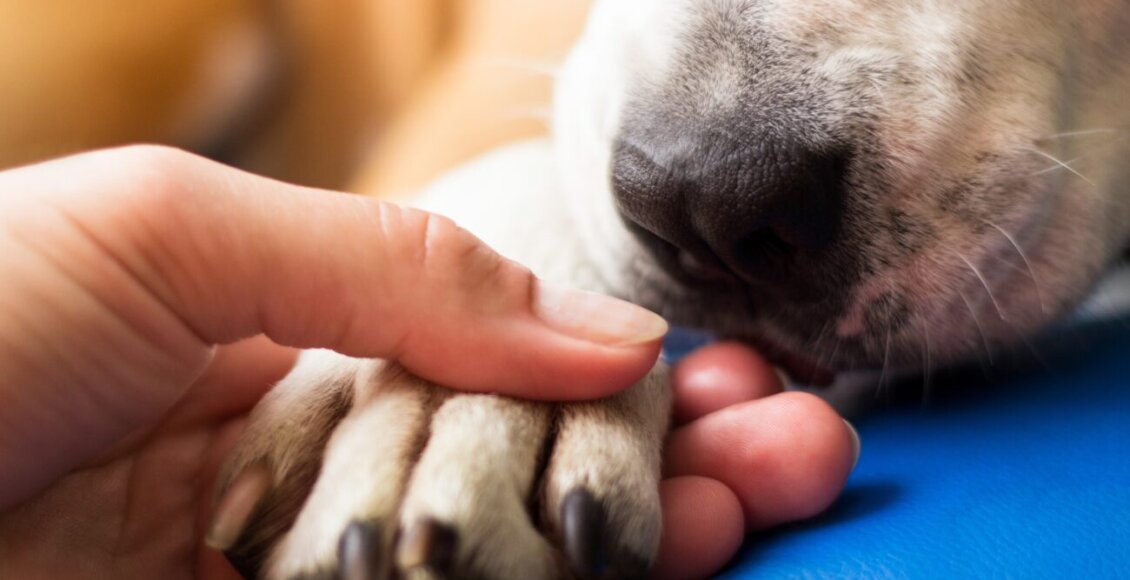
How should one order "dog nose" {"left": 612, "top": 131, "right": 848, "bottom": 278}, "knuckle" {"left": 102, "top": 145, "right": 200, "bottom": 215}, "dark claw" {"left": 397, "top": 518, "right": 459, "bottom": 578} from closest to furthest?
"dark claw" {"left": 397, "top": 518, "right": 459, "bottom": 578} → "knuckle" {"left": 102, "top": 145, "right": 200, "bottom": 215} → "dog nose" {"left": 612, "top": 131, "right": 848, "bottom": 278}

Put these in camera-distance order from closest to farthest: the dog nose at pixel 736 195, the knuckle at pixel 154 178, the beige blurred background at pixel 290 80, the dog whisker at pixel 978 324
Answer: the knuckle at pixel 154 178
the dog nose at pixel 736 195
the dog whisker at pixel 978 324
the beige blurred background at pixel 290 80

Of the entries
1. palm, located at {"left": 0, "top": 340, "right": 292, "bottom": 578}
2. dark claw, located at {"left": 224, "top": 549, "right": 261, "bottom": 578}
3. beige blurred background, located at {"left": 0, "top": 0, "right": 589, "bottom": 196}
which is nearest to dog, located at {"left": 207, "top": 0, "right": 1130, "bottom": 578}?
dark claw, located at {"left": 224, "top": 549, "right": 261, "bottom": 578}

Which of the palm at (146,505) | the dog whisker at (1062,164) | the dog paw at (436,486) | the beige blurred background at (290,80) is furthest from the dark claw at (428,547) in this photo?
the beige blurred background at (290,80)

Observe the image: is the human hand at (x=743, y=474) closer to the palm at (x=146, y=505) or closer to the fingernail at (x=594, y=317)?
the fingernail at (x=594, y=317)

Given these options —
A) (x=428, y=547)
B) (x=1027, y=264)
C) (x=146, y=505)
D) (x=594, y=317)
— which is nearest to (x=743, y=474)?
(x=594, y=317)

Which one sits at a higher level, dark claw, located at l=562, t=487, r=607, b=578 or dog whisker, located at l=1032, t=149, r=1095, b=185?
dog whisker, located at l=1032, t=149, r=1095, b=185

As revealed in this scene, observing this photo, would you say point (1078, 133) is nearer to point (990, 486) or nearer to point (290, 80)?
point (990, 486)

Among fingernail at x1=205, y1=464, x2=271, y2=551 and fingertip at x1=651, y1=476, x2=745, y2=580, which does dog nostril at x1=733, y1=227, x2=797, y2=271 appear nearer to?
fingertip at x1=651, y1=476, x2=745, y2=580
